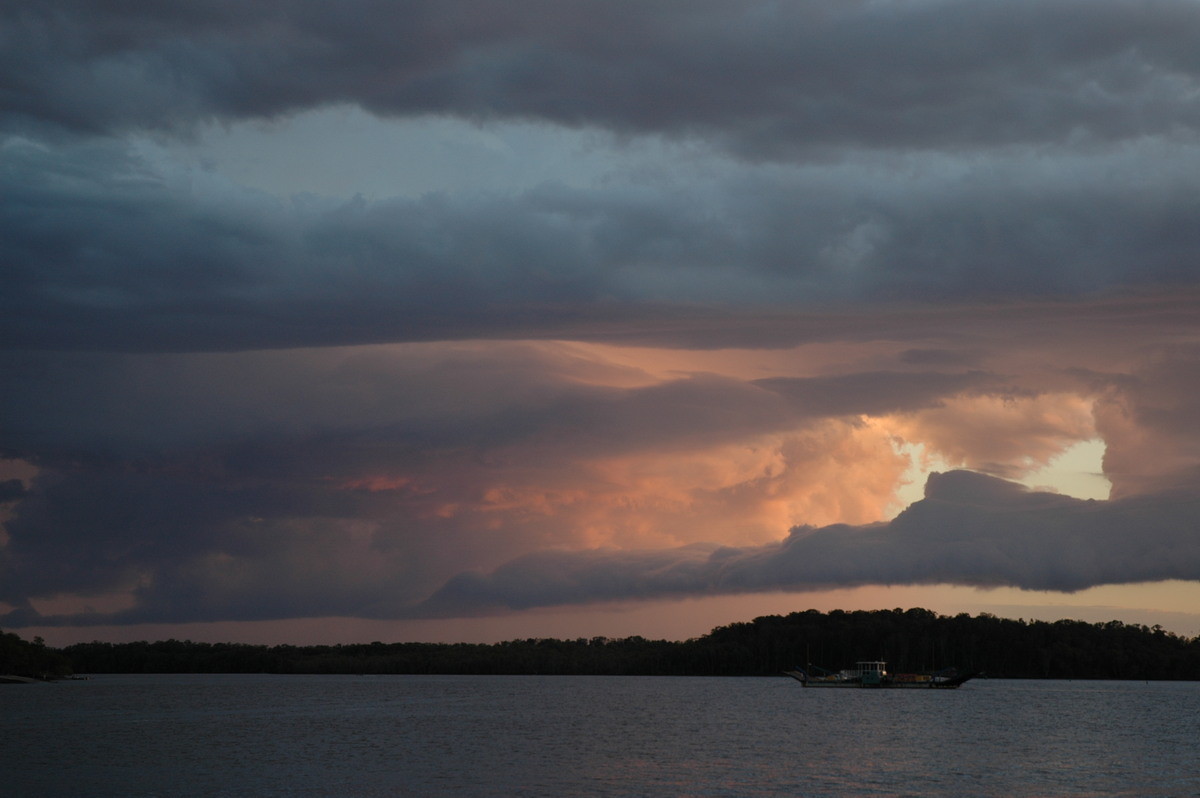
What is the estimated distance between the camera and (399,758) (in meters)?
102

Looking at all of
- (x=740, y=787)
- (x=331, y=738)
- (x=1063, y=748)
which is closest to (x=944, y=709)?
(x=1063, y=748)

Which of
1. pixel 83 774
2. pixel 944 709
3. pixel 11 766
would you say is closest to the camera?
pixel 83 774

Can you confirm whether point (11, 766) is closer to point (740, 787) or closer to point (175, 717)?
point (740, 787)

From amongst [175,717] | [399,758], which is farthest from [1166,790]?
[175,717]

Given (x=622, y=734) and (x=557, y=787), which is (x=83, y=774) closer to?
(x=557, y=787)

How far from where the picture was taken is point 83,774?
3442 inches

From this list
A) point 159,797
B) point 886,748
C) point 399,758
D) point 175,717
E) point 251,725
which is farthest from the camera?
point 175,717

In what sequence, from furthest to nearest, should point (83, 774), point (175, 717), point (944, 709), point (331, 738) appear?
point (944, 709) → point (175, 717) → point (331, 738) → point (83, 774)

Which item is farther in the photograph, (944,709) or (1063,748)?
(944,709)

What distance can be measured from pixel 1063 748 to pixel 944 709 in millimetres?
80282

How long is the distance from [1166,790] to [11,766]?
84.3 metres

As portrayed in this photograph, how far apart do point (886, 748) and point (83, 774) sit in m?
68.6

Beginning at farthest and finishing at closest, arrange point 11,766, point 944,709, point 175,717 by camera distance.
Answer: point 944,709 < point 175,717 < point 11,766

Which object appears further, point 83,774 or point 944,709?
point 944,709
